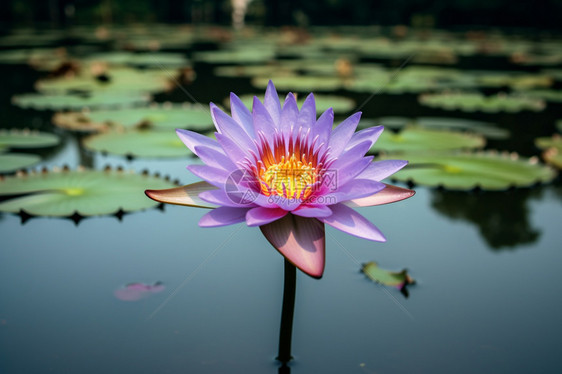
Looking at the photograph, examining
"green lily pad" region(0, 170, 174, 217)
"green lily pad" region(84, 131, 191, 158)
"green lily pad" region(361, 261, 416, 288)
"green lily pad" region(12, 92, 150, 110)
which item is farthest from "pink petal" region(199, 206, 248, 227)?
"green lily pad" region(12, 92, 150, 110)

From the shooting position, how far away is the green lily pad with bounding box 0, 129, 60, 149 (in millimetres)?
2342

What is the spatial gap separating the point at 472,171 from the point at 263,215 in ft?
4.76

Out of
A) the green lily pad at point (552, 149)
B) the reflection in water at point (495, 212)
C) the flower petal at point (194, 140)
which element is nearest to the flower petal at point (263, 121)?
the flower petal at point (194, 140)

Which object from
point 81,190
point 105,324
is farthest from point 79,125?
point 105,324

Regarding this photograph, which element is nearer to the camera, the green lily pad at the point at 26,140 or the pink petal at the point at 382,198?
the pink petal at the point at 382,198

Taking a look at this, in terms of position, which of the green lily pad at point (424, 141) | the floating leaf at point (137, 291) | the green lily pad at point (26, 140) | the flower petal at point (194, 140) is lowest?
the floating leaf at point (137, 291)

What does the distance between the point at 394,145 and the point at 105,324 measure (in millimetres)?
1748

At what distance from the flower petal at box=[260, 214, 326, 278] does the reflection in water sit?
850mm

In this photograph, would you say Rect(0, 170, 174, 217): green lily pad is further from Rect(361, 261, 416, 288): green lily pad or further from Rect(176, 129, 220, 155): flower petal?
Rect(361, 261, 416, 288): green lily pad

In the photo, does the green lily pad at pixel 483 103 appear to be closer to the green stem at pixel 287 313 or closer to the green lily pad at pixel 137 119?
the green lily pad at pixel 137 119

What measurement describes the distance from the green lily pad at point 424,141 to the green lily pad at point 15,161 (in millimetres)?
1571

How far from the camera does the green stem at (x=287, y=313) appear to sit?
0.96 meters

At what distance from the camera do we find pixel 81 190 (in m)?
1.81

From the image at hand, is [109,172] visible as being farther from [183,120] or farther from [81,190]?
[183,120]
